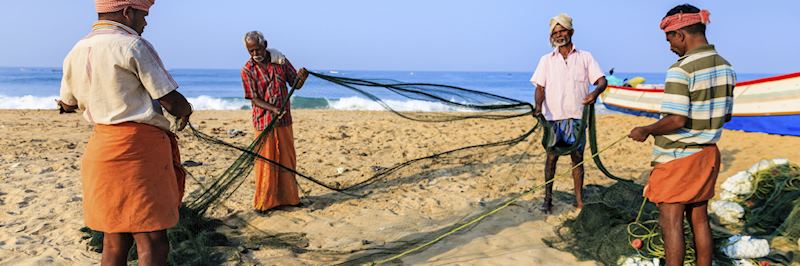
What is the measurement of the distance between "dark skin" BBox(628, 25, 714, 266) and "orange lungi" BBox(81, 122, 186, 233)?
2417 millimetres

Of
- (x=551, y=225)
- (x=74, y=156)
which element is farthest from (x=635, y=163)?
(x=74, y=156)

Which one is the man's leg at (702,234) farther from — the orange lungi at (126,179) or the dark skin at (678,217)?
the orange lungi at (126,179)

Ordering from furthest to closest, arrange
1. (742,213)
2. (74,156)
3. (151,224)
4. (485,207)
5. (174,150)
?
(74,156), (485,207), (742,213), (174,150), (151,224)

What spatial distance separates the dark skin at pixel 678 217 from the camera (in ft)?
9.39

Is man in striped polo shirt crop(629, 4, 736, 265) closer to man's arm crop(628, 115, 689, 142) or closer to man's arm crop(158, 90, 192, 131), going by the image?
man's arm crop(628, 115, 689, 142)

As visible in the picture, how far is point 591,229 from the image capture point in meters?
3.93

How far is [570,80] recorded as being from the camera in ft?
14.4

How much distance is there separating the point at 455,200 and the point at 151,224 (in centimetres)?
326

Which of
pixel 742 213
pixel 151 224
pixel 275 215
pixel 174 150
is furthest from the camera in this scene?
pixel 275 215

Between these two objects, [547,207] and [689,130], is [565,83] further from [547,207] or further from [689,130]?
[689,130]

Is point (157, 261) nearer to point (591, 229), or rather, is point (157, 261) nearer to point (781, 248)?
point (591, 229)

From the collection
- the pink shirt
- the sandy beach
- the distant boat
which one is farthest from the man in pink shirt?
the distant boat

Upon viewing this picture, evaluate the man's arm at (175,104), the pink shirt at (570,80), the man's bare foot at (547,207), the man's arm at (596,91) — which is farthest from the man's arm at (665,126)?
the man's arm at (175,104)

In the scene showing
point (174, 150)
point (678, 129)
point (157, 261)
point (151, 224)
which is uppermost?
point (678, 129)
